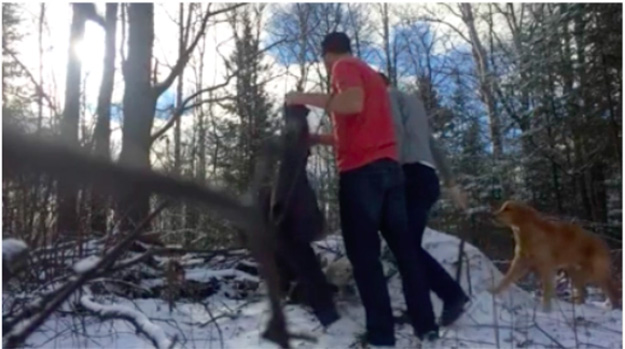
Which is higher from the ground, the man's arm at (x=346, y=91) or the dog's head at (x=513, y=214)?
the man's arm at (x=346, y=91)

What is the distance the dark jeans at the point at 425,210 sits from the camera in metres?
1.86

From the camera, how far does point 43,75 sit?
3.88 feet

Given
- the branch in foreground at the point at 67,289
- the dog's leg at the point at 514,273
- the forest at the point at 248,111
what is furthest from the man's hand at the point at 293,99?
the dog's leg at the point at 514,273

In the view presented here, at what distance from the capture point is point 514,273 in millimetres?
2234

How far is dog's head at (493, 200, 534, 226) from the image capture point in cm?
233

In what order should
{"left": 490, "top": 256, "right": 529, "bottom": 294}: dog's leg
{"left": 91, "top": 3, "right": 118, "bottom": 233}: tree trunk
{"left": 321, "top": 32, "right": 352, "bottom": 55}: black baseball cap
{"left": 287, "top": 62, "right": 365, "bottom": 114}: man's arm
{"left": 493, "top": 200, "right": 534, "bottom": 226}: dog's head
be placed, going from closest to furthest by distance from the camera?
1. {"left": 91, "top": 3, "right": 118, "bottom": 233}: tree trunk
2. {"left": 287, "top": 62, "right": 365, "bottom": 114}: man's arm
3. {"left": 321, "top": 32, "right": 352, "bottom": 55}: black baseball cap
4. {"left": 490, "top": 256, "right": 529, "bottom": 294}: dog's leg
5. {"left": 493, "top": 200, "right": 534, "bottom": 226}: dog's head

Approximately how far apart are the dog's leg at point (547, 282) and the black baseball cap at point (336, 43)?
0.95m

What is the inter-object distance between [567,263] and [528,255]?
4.6 inches

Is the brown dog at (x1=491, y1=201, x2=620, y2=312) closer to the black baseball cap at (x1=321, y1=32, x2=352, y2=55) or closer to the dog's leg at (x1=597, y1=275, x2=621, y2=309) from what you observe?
the dog's leg at (x1=597, y1=275, x2=621, y2=309)

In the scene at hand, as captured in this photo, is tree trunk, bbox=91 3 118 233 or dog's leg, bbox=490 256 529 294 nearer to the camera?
tree trunk, bbox=91 3 118 233

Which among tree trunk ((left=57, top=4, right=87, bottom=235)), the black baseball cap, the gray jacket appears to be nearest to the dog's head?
the gray jacket

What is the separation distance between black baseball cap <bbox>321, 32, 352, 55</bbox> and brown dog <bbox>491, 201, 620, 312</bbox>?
92 centimetres

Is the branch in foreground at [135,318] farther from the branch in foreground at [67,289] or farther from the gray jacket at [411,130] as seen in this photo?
the branch in foreground at [67,289]

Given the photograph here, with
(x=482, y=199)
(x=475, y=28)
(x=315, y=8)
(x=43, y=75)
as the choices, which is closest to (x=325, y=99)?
(x=43, y=75)
